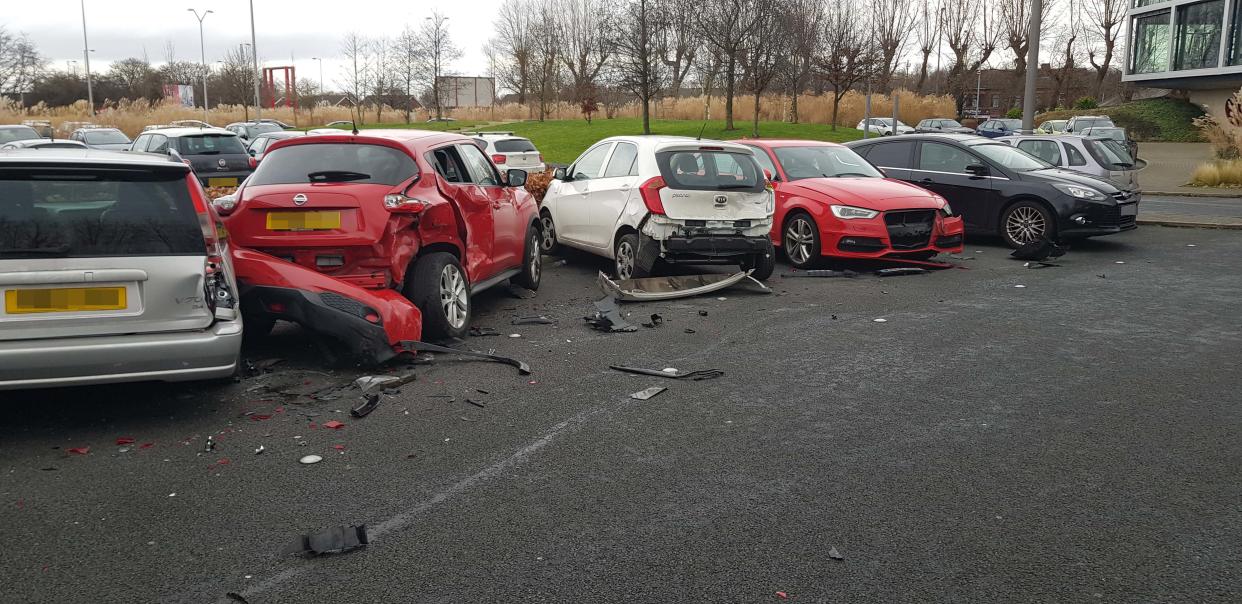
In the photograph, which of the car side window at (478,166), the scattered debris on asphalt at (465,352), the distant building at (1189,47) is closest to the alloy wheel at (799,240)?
the car side window at (478,166)

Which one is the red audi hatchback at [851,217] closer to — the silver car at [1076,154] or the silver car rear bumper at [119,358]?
the silver car at [1076,154]

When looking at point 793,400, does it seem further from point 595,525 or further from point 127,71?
point 127,71

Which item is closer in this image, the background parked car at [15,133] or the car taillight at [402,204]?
the car taillight at [402,204]

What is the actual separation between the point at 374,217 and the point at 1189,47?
52.8m

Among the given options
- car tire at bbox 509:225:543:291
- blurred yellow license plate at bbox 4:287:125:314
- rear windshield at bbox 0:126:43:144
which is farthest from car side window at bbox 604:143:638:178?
rear windshield at bbox 0:126:43:144

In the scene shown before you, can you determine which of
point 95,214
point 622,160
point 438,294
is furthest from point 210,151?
point 95,214

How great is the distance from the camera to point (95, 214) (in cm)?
507

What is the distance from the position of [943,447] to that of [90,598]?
3.92 meters

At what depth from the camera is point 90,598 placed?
334 centimetres

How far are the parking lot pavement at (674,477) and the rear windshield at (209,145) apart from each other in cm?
1370

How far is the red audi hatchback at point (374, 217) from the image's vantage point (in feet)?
22.2

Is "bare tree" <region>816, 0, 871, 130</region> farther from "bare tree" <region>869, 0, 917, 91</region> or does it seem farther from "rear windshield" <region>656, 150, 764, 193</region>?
"rear windshield" <region>656, 150, 764, 193</region>

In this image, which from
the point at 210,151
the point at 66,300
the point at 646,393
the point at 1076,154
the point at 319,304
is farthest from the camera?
the point at 210,151

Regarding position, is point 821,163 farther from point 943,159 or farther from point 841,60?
point 841,60
